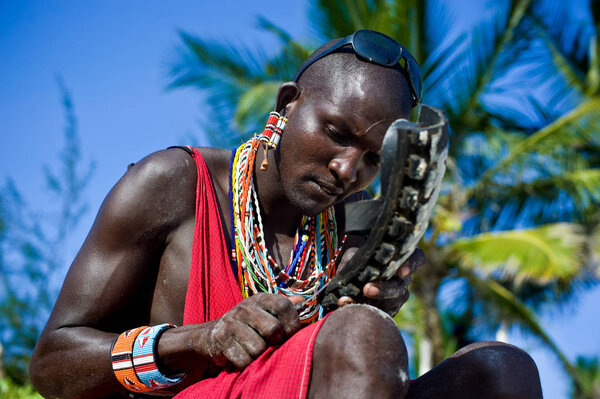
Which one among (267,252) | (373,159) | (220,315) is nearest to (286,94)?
(373,159)

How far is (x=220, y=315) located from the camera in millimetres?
2512

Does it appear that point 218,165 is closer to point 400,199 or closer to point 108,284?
point 108,284

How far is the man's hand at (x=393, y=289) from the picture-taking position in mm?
2178

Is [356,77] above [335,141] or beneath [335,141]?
above

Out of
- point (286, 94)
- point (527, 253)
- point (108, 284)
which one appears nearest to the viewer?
point (108, 284)

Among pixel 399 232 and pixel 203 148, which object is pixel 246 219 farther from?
pixel 399 232

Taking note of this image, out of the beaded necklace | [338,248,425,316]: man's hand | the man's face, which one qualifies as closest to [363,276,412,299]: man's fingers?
[338,248,425,316]: man's hand

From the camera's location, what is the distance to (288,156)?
9.00ft

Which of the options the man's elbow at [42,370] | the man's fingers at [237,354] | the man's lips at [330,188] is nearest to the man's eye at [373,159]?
the man's lips at [330,188]

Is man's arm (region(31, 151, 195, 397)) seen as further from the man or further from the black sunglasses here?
the black sunglasses

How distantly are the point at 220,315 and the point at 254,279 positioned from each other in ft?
0.79

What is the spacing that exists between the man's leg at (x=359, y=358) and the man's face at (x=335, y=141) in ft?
2.70

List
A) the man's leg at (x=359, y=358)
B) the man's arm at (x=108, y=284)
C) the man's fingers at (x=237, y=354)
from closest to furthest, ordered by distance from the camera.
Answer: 1. the man's leg at (x=359, y=358)
2. the man's fingers at (x=237, y=354)
3. the man's arm at (x=108, y=284)

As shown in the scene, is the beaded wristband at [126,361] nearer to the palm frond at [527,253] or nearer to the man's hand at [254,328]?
the man's hand at [254,328]
